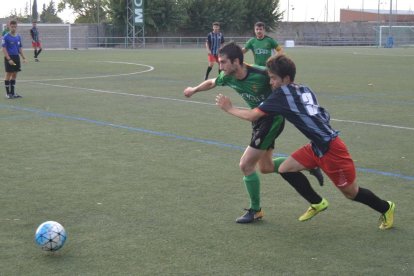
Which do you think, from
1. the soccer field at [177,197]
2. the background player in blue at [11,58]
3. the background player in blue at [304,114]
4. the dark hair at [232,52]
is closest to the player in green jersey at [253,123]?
the dark hair at [232,52]

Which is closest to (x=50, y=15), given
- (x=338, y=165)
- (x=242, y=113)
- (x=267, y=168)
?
(x=267, y=168)

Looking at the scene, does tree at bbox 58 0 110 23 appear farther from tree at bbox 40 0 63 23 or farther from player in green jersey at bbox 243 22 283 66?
player in green jersey at bbox 243 22 283 66

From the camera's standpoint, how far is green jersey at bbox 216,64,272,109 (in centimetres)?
589

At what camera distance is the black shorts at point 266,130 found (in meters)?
5.77

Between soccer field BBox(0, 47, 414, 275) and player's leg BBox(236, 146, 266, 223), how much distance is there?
0.12m

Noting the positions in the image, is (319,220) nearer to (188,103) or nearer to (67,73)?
(188,103)

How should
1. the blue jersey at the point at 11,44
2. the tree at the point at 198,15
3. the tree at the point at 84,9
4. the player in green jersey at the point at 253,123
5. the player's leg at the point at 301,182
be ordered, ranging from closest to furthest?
the player's leg at the point at 301,182 → the player in green jersey at the point at 253,123 → the blue jersey at the point at 11,44 → the tree at the point at 198,15 → the tree at the point at 84,9

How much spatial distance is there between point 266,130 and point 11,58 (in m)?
12.0

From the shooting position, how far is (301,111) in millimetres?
5320

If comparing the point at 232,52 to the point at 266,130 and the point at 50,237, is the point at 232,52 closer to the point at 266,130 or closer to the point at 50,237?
the point at 266,130

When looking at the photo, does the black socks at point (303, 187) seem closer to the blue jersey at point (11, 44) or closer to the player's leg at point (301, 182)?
the player's leg at point (301, 182)

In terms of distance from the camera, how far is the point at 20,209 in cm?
614

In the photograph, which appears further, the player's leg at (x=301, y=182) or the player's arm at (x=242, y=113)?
the player's leg at (x=301, y=182)

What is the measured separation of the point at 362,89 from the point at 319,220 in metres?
12.4
